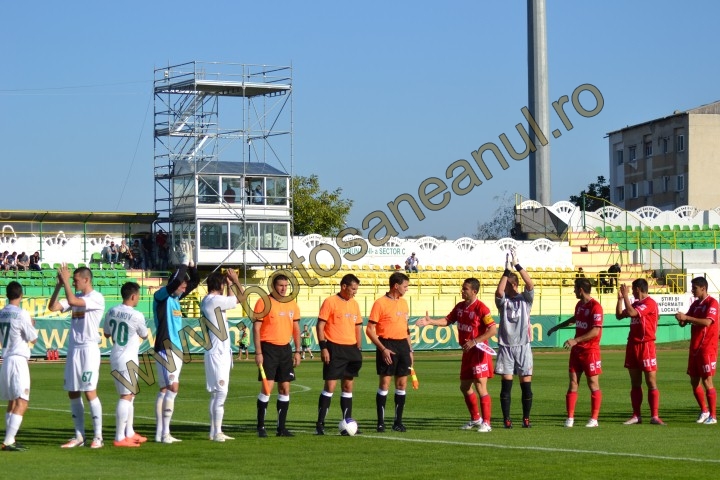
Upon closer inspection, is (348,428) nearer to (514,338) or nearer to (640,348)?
(514,338)

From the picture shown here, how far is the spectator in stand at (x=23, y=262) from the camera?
49500 mm

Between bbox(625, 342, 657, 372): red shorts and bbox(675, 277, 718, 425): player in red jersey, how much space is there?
22.7 inches

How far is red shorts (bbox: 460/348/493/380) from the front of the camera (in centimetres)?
1587

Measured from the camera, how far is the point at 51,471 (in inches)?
478

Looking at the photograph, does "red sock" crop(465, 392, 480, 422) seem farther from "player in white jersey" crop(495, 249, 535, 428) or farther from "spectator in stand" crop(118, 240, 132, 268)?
"spectator in stand" crop(118, 240, 132, 268)

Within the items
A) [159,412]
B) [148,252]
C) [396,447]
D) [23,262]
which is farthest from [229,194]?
[396,447]

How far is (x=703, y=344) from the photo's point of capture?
17141mm

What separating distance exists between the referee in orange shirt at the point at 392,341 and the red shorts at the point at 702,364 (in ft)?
14.6

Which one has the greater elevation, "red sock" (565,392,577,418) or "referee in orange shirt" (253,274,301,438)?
"referee in orange shirt" (253,274,301,438)

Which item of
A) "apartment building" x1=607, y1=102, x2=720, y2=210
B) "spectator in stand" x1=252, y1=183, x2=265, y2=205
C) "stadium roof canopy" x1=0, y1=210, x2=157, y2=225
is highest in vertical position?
"apartment building" x1=607, y1=102, x2=720, y2=210

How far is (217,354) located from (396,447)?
8.92 ft

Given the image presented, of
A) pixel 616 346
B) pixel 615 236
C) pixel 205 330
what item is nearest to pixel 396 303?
pixel 205 330

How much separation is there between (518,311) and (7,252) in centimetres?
3925

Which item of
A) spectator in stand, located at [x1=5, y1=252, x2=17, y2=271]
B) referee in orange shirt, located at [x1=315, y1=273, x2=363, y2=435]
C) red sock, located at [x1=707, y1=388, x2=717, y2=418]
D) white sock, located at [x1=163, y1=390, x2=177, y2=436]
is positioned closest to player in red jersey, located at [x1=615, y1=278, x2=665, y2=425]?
red sock, located at [x1=707, y1=388, x2=717, y2=418]
